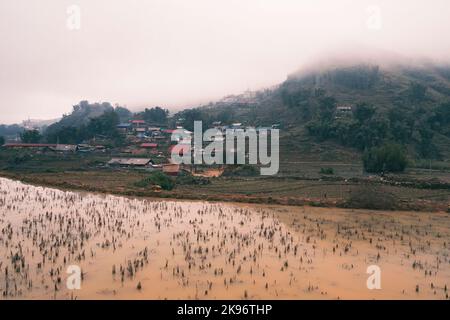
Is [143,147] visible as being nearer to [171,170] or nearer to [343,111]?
[171,170]

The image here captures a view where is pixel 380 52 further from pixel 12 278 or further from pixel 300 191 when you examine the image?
pixel 12 278

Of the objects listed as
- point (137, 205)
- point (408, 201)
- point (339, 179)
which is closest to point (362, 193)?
point (408, 201)

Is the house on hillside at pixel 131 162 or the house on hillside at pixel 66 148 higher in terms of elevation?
the house on hillside at pixel 66 148
